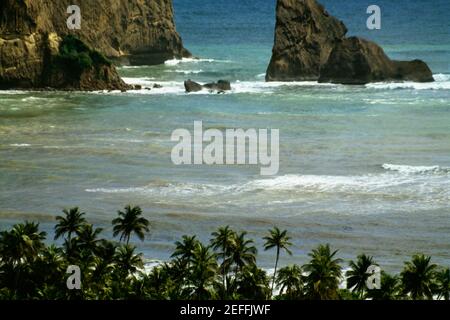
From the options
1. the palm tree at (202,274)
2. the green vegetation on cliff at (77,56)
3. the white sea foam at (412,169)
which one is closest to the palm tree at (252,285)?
the palm tree at (202,274)

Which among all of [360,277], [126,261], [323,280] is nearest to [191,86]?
[126,261]

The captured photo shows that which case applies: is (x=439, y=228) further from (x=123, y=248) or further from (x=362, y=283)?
(x=123, y=248)

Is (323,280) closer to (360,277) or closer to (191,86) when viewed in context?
(360,277)

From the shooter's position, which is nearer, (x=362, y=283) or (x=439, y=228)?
(x=362, y=283)

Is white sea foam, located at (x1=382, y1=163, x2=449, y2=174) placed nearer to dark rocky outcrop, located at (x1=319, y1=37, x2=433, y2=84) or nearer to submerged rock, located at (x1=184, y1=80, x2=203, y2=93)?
dark rocky outcrop, located at (x1=319, y1=37, x2=433, y2=84)

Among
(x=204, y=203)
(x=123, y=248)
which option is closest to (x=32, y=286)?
(x=123, y=248)

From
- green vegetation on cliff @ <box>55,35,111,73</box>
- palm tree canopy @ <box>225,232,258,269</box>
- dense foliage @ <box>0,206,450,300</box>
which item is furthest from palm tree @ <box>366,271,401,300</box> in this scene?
green vegetation on cliff @ <box>55,35,111,73</box>
